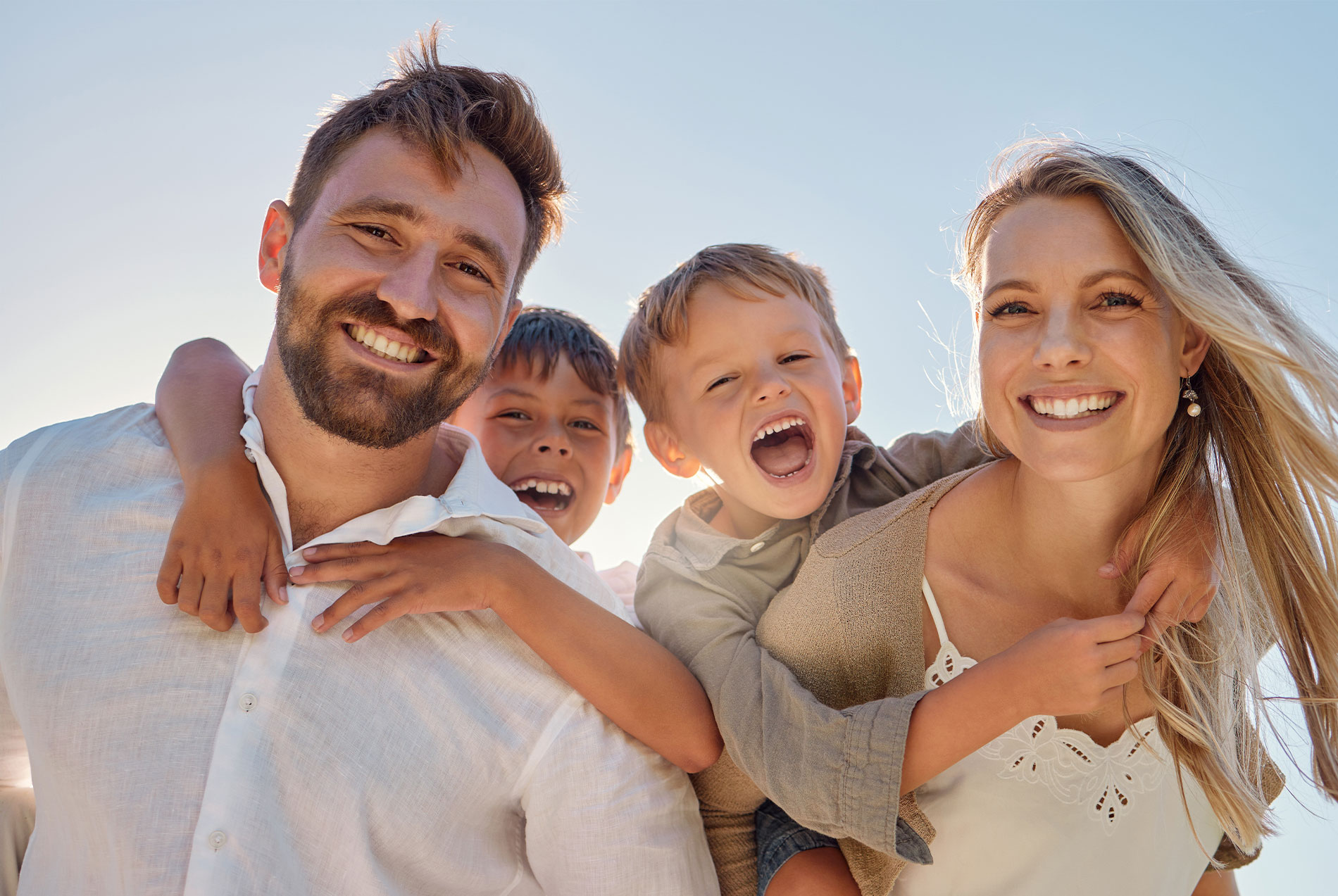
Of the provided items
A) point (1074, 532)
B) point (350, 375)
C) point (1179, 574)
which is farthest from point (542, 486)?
point (1179, 574)

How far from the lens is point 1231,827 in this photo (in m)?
2.29

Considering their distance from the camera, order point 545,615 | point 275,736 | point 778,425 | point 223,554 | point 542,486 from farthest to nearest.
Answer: point 542,486, point 778,425, point 545,615, point 223,554, point 275,736

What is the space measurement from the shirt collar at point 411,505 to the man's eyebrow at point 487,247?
1.92ft

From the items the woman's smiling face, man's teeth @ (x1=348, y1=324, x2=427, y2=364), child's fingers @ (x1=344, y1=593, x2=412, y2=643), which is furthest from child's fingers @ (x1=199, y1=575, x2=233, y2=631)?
the woman's smiling face

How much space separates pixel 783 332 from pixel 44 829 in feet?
8.25

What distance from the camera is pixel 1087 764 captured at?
88.0 inches

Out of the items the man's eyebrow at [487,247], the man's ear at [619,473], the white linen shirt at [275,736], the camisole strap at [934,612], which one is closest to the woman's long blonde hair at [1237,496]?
the camisole strap at [934,612]

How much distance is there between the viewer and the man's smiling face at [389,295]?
2.40 m

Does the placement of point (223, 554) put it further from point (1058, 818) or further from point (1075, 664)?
point (1058, 818)

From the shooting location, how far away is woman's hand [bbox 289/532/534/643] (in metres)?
2.13

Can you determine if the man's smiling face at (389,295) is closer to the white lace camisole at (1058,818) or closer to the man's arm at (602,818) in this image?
A: the man's arm at (602,818)

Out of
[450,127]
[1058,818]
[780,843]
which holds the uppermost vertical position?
[450,127]

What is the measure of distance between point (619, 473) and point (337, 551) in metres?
2.15

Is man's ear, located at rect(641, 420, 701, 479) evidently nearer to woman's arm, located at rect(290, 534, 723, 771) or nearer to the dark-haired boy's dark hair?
the dark-haired boy's dark hair
